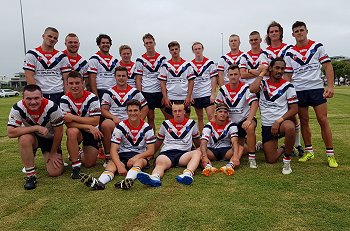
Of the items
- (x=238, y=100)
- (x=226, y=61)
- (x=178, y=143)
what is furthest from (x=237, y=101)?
(x=226, y=61)

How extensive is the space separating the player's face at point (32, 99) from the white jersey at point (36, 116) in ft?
0.49

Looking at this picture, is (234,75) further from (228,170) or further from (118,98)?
(118,98)

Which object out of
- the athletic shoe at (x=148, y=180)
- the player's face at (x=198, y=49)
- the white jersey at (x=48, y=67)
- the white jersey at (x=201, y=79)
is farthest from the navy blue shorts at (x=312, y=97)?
the white jersey at (x=48, y=67)

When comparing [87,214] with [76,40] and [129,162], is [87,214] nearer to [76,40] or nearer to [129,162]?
[129,162]

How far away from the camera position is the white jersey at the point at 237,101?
237 inches

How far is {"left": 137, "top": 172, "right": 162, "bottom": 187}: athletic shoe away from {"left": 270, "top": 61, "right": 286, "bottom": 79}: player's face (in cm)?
262

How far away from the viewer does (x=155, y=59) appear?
23.4 feet

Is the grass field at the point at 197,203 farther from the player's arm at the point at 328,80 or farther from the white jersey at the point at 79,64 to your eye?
the white jersey at the point at 79,64

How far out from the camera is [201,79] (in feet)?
23.9

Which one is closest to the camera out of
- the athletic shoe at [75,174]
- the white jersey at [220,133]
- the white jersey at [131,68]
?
the athletic shoe at [75,174]

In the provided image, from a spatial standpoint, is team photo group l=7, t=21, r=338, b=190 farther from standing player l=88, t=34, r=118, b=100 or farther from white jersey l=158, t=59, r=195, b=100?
white jersey l=158, t=59, r=195, b=100

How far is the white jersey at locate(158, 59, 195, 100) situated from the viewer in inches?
273

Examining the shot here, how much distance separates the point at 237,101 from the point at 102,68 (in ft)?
9.33

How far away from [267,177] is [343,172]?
46.6 inches
